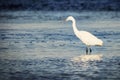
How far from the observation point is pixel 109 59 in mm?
12695

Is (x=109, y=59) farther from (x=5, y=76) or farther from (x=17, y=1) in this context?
(x=17, y=1)

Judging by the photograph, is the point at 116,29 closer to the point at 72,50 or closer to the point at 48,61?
the point at 72,50

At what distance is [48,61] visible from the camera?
1239cm

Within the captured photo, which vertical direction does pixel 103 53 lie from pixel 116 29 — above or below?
below

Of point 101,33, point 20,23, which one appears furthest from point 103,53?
point 20,23

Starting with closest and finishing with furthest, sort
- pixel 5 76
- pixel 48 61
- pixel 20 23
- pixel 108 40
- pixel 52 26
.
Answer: pixel 5 76 → pixel 48 61 → pixel 108 40 → pixel 52 26 → pixel 20 23

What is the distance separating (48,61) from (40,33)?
599 centimetres

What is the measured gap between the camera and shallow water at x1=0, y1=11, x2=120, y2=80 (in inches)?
428

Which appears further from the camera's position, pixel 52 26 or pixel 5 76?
pixel 52 26

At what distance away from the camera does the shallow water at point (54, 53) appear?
10864 millimetres

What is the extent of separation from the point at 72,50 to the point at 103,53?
968 mm

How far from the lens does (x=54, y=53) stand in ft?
44.4

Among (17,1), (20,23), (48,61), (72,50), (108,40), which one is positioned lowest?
(48,61)

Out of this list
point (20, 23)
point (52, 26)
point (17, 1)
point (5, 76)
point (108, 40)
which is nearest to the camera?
point (5, 76)
